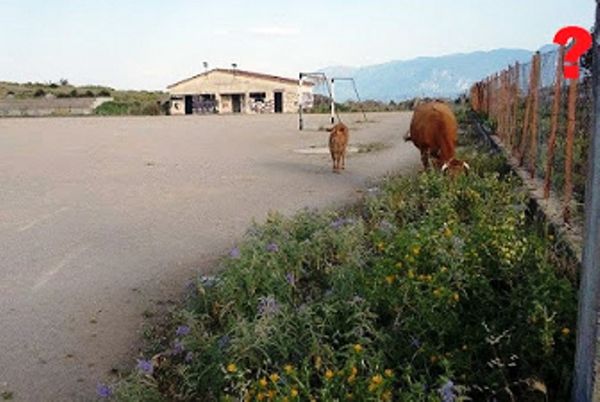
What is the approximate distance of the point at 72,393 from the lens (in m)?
4.02

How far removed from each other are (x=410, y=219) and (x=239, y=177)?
255 inches

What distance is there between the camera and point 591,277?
2691 millimetres

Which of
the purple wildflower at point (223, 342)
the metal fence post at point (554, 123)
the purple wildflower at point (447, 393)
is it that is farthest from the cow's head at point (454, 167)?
the purple wildflower at point (447, 393)

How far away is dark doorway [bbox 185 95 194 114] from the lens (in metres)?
59.7

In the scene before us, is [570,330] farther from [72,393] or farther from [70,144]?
[70,144]

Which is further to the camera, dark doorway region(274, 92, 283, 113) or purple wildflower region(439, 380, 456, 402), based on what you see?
dark doorway region(274, 92, 283, 113)

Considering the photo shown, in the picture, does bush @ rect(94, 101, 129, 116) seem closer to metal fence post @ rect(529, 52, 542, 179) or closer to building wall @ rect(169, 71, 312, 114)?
building wall @ rect(169, 71, 312, 114)

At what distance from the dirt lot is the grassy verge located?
0.58m

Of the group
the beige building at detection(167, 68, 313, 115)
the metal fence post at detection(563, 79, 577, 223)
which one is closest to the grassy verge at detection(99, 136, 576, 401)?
the metal fence post at detection(563, 79, 577, 223)

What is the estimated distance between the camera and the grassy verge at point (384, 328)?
307 cm

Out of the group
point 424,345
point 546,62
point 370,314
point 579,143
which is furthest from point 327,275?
point 546,62

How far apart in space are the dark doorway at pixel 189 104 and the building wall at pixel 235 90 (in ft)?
1.05

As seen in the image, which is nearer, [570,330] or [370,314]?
[570,330]

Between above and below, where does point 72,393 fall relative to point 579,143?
below
